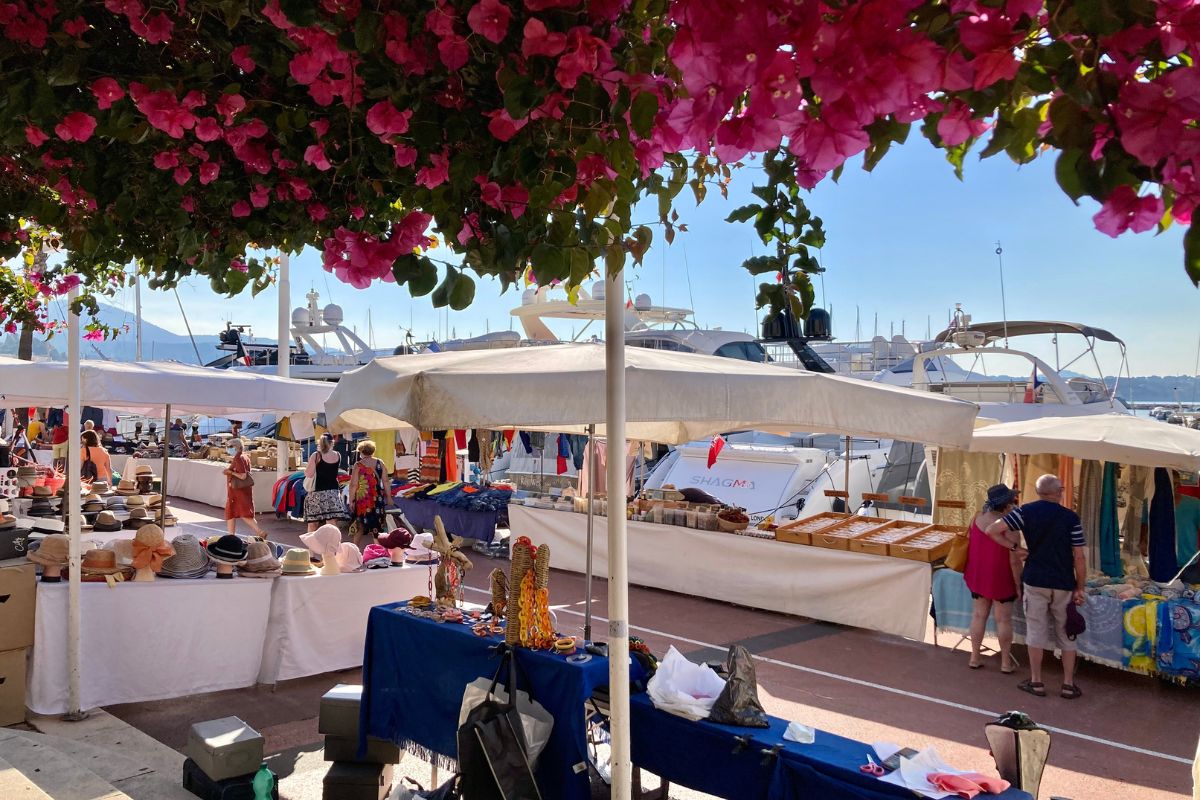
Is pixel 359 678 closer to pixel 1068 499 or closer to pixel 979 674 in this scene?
pixel 979 674

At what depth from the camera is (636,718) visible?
3.91 metres

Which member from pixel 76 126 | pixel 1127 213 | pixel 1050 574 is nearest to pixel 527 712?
pixel 76 126

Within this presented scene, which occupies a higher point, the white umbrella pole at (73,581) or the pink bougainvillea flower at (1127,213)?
the pink bougainvillea flower at (1127,213)

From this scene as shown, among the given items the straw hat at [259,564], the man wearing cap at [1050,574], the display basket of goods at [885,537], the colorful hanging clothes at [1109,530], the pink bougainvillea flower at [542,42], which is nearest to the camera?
the pink bougainvillea flower at [542,42]

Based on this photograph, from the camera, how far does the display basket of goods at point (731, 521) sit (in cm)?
1002

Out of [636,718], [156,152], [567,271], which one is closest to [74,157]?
[156,152]

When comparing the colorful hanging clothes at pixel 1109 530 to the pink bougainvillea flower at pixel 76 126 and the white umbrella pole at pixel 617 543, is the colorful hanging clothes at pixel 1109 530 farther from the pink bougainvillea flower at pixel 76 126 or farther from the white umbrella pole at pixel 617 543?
the pink bougainvillea flower at pixel 76 126

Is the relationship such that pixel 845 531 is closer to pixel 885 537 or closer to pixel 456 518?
pixel 885 537

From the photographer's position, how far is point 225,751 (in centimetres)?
433

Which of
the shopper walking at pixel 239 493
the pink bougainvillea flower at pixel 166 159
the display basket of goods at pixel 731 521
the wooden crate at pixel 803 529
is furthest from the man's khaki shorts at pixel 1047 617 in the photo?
the shopper walking at pixel 239 493

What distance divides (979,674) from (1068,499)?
2.85 meters

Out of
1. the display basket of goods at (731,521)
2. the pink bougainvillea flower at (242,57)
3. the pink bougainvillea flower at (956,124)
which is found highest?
the pink bougainvillea flower at (242,57)

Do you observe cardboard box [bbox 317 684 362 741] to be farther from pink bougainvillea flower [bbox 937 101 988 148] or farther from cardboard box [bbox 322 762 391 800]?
pink bougainvillea flower [bbox 937 101 988 148]

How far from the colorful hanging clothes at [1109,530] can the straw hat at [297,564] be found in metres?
7.56
